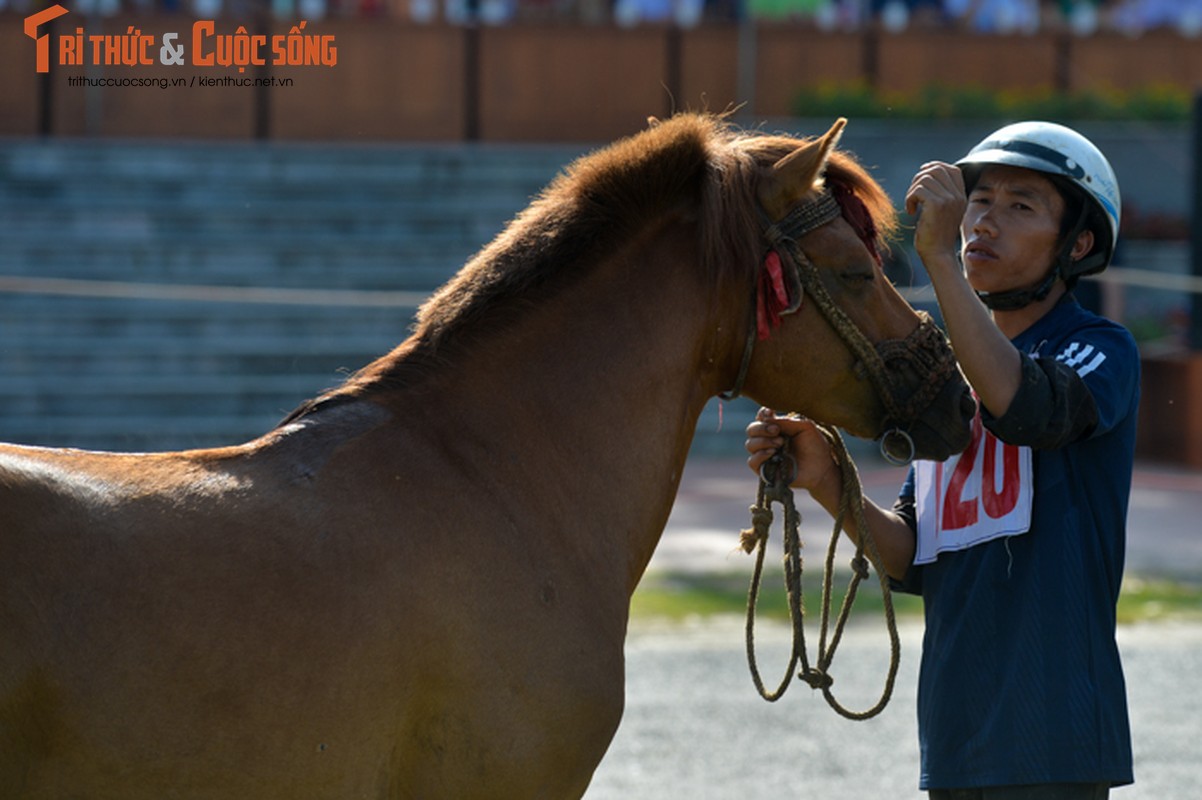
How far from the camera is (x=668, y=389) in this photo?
120 inches

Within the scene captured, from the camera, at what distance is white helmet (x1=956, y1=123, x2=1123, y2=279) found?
313 centimetres

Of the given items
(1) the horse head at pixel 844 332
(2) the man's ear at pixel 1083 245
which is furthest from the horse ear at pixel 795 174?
(2) the man's ear at pixel 1083 245

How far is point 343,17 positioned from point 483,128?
6.79 ft

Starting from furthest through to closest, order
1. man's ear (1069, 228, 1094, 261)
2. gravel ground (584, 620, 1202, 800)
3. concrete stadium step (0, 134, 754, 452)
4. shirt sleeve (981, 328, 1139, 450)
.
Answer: concrete stadium step (0, 134, 754, 452) → gravel ground (584, 620, 1202, 800) → man's ear (1069, 228, 1094, 261) → shirt sleeve (981, 328, 1139, 450)

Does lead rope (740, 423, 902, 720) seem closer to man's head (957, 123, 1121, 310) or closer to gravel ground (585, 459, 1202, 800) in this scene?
man's head (957, 123, 1121, 310)

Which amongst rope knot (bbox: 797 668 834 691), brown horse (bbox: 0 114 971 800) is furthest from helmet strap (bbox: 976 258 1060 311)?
rope knot (bbox: 797 668 834 691)

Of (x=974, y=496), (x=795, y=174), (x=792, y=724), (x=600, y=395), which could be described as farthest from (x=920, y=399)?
(x=792, y=724)

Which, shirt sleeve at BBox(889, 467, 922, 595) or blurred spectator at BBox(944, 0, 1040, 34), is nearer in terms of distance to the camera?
shirt sleeve at BBox(889, 467, 922, 595)

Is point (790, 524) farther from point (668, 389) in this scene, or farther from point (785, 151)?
point (785, 151)

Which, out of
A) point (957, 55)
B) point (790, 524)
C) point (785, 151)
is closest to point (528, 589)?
point (790, 524)

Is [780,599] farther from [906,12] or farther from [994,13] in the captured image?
[994,13]

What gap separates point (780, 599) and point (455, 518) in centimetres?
593

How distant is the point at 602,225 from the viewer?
9.86 feet

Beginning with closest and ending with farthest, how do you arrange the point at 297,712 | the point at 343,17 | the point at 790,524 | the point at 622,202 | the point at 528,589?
the point at 297,712 → the point at 528,589 → the point at 622,202 → the point at 790,524 → the point at 343,17
